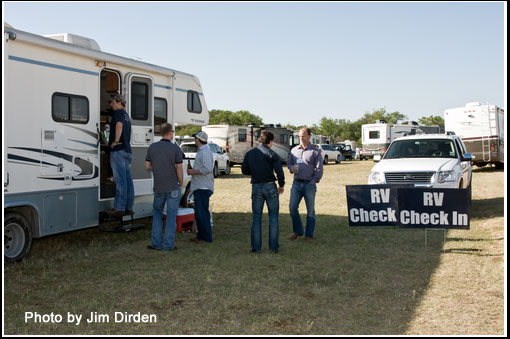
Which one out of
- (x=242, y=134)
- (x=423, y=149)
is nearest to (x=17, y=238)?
(x=423, y=149)

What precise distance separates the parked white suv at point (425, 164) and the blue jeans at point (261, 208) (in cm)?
390

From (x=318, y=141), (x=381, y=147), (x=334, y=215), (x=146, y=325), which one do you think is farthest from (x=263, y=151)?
(x=318, y=141)

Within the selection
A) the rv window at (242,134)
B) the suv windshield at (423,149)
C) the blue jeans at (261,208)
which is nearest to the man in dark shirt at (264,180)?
the blue jeans at (261,208)

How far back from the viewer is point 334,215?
1162 cm

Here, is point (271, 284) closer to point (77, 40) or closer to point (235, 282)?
point (235, 282)

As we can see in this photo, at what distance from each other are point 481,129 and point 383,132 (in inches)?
546

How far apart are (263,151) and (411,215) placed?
8.43 feet

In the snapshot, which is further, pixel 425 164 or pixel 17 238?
pixel 425 164

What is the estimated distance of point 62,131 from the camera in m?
7.51

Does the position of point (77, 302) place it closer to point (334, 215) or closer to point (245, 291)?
point (245, 291)

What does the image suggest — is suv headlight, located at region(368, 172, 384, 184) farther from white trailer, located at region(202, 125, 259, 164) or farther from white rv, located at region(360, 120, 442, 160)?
white rv, located at region(360, 120, 442, 160)

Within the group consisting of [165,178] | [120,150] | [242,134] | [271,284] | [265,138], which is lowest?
[271,284]

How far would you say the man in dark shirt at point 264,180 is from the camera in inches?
301

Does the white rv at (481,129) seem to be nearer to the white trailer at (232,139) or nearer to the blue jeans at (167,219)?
the white trailer at (232,139)
